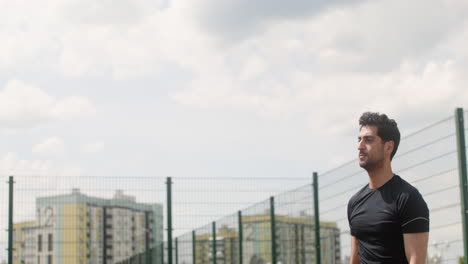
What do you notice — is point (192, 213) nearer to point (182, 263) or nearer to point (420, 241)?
point (182, 263)

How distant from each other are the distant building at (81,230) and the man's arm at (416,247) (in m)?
8.15

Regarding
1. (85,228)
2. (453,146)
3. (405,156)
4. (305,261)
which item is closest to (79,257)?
(85,228)

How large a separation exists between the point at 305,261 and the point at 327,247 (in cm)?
72

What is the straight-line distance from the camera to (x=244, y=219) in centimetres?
1326

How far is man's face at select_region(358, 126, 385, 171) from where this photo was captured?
13.6 feet

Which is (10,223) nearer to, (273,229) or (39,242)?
(39,242)

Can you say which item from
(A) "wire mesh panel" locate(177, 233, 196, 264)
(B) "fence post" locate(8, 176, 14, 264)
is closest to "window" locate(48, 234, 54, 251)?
(B) "fence post" locate(8, 176, 14, 264)

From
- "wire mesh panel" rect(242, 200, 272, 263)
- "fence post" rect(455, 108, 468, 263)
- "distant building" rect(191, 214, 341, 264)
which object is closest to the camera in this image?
"fence post" rect(455, 108, 468, 263)

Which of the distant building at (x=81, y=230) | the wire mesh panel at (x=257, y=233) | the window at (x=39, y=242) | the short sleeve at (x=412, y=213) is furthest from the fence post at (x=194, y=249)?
the short sleeve at (x=412, y=213)

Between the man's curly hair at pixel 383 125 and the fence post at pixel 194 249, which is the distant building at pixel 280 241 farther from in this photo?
the man's curly hair at pixel 383 125

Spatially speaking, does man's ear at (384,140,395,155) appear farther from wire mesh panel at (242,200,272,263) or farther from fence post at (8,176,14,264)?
fence post at (8,176,14,264)

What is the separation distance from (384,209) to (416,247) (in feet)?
0.83

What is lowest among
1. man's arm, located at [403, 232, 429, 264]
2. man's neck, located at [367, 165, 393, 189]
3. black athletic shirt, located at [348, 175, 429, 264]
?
man's arm, located at [403, 232, 429, 264]

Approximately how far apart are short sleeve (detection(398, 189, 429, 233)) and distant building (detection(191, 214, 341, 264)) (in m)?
6.47
